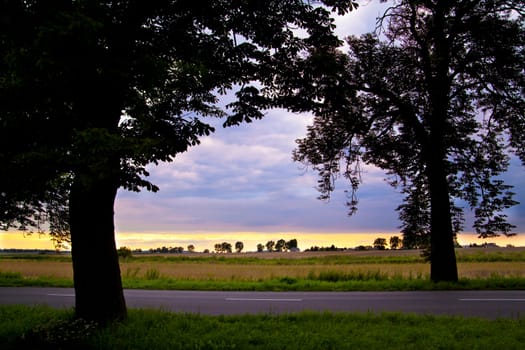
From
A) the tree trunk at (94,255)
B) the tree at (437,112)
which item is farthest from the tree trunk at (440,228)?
the tree trunk at (94,255)

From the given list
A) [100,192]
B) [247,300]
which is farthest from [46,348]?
[247,300]

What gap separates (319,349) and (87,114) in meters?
4.91

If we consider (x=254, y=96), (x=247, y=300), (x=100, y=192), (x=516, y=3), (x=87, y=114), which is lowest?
(x=247, y=300)

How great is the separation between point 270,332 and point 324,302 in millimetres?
4995

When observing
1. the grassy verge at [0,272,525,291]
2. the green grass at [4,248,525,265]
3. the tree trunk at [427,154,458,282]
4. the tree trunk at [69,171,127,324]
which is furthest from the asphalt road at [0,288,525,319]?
the green grass at [4,248,525,265]

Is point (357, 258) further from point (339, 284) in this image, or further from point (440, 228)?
point (339, 284)

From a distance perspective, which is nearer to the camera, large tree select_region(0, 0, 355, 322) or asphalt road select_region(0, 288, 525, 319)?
large tree select_region(0, 0, 355, 322)

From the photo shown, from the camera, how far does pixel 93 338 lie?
25.0ft

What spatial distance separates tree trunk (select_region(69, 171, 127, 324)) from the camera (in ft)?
27.9

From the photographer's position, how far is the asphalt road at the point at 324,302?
10961 millimetres

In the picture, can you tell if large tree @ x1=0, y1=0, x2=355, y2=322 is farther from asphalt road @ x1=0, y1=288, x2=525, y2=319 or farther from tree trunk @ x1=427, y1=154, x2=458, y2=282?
tree trunk @ x1=427, y1=154, x2=458, y2=282

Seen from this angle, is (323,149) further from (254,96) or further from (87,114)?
(87,114)

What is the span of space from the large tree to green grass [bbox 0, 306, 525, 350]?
0.79 metres

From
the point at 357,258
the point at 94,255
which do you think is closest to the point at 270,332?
the point at 94,255
